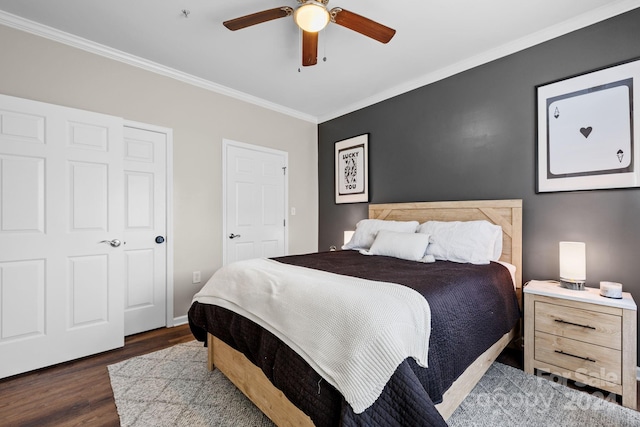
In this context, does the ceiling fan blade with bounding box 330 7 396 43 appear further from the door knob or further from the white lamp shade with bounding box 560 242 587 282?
the door knob

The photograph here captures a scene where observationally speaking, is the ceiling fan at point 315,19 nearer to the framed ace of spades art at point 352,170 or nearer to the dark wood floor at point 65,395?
the framed ace of spades art at point 352,170

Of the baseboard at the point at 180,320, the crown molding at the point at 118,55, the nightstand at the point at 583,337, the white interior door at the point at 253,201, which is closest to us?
the nightstand at the point at 583,337

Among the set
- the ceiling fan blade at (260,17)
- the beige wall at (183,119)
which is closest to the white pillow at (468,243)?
the ceiling fan blade at (260,17)

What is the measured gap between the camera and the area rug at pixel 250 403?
1.57 m

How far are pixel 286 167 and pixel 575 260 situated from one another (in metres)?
3.20

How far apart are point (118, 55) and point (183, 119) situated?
74cm

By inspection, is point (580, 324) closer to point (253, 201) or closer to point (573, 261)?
point (573, 261)

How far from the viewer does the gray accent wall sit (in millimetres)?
2051

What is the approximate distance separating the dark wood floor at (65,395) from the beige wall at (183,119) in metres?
0.89

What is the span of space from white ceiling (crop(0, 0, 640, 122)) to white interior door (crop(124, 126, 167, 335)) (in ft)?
2.64

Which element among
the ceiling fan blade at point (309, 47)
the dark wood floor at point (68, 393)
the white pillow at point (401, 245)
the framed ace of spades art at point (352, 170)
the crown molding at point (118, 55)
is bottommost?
the dark wood floor at point (68, 393)

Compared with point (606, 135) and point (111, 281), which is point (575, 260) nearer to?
point (606, 135)

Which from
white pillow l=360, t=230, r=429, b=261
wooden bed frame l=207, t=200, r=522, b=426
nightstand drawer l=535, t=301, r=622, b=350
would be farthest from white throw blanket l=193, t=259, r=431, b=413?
nightstand drawer l=535, t=301, r=622, b=350

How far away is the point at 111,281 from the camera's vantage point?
8.09ft
